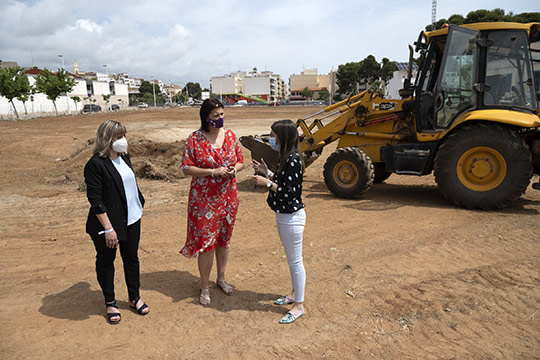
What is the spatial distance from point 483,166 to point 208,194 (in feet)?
17.1

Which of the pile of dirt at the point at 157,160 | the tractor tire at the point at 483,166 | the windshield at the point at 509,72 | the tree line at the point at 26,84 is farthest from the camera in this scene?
the tree line at the point at 26,84

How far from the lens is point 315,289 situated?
429 centimetres

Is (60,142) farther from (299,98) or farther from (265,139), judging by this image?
(299,98)

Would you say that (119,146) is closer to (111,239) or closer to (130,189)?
(130,189)

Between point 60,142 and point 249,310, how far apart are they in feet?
58.7

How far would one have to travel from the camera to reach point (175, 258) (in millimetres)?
5324

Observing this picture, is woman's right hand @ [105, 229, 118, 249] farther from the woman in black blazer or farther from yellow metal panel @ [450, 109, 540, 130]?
yellow metal panel @ [450, 109, 540, 130]

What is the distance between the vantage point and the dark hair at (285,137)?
339 cm

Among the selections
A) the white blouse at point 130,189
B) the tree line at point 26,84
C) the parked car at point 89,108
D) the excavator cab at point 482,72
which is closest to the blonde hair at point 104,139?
the white blouse at point 130,189

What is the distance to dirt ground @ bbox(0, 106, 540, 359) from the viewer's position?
3.34m

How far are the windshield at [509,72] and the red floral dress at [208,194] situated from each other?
5248mm

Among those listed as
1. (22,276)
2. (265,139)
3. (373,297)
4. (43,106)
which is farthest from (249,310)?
(43,106)

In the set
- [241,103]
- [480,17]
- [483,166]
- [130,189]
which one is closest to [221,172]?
[130,189]

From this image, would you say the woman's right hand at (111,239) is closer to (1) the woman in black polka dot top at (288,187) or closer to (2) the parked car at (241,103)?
(1) the woman in black polka dot top at (288,187)
